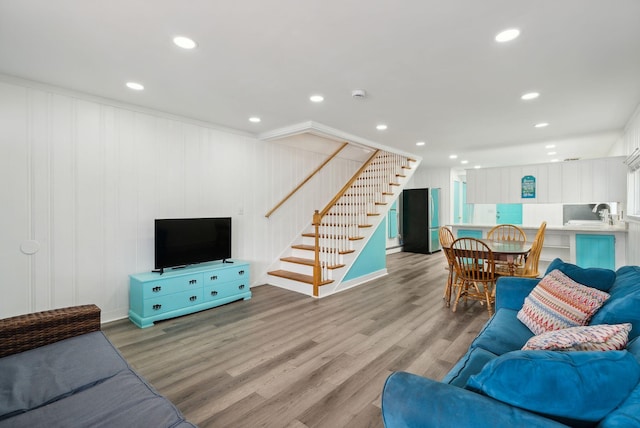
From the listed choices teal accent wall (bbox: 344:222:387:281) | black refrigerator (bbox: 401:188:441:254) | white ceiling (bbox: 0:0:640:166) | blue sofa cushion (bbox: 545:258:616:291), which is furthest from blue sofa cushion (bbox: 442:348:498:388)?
black refrigerator (bbox: 401:188:441:254)

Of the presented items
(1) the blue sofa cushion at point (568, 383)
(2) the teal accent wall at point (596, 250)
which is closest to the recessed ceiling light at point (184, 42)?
(1) the blue sofa cushion at point (568, 383)

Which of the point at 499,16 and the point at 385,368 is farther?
the point at 385,368

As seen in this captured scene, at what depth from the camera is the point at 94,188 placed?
129 inches

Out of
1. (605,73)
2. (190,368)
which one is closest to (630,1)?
(605,73)

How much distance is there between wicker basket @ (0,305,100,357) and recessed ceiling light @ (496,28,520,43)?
346cm

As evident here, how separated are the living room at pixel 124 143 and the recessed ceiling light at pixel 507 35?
11 cm

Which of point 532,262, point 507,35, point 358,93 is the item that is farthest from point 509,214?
point 507,35

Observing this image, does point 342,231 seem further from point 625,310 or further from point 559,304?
point 625,310

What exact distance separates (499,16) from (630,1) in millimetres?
697

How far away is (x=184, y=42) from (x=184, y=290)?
2.65m

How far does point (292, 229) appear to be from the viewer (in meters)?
5.54

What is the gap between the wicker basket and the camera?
182cm

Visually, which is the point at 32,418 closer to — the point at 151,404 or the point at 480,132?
the point at 151,404

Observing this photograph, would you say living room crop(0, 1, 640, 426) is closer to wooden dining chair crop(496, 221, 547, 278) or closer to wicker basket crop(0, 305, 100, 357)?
wooden dining chair crop(496, 221, 547, 278)
